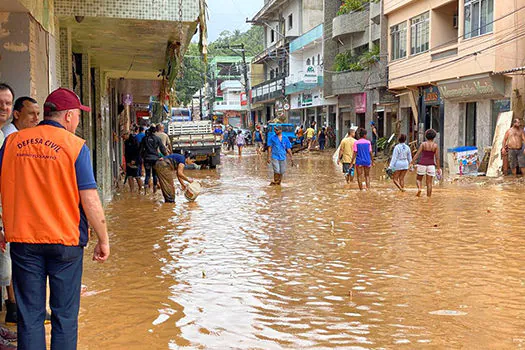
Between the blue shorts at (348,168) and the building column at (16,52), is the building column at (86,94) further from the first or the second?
the blue shorts at (348,168)

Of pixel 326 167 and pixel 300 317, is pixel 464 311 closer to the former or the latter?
pixel 300 317

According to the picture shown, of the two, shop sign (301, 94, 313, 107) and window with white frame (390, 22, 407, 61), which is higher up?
window with white frame (390, 22, 407, 61)

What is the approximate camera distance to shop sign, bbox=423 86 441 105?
27641mm

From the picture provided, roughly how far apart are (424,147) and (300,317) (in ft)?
31.8

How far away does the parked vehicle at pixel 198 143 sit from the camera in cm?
2603

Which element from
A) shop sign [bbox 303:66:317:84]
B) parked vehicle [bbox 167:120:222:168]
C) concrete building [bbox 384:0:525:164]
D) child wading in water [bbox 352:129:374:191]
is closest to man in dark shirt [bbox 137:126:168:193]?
child wading in water [bbox 352:129:374:191]

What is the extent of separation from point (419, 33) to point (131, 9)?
2137 centimetres

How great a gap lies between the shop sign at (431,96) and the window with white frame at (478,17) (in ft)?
14.7

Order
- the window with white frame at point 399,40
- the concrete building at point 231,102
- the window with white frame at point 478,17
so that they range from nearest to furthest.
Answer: the window with white frame at point 478,17 < the window with white frame at point 399,40 < the concrete building at point 231,102

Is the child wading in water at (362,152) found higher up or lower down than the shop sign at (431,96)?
lower down

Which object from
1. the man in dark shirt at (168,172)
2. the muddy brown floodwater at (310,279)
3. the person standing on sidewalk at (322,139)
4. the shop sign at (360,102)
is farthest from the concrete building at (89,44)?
the person standing on sidewalk at (322,139)

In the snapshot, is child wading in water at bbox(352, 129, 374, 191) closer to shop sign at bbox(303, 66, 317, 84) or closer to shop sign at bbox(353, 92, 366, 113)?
shop sign at bbox(353, 92, 366, 113)

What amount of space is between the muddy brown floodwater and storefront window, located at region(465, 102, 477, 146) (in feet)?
40.7

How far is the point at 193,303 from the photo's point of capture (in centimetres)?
597
